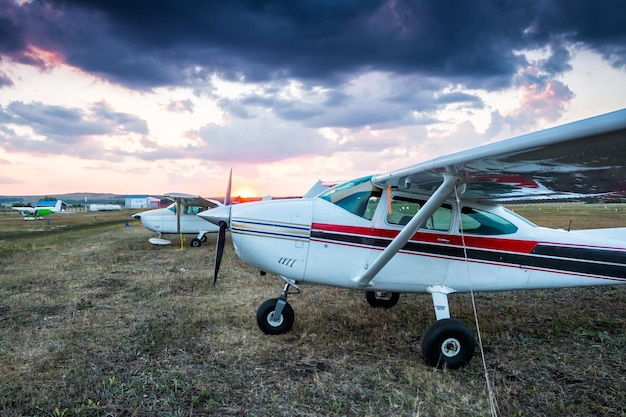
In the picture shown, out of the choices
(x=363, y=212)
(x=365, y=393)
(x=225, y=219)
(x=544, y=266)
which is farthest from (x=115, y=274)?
(x=544, y=266)

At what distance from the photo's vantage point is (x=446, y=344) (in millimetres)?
4328

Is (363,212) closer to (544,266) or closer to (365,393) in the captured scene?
(365,393)

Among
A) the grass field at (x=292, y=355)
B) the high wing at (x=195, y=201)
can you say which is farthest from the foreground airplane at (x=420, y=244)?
the high wing at (x=195, y=201)

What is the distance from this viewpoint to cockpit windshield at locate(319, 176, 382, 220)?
501 cm

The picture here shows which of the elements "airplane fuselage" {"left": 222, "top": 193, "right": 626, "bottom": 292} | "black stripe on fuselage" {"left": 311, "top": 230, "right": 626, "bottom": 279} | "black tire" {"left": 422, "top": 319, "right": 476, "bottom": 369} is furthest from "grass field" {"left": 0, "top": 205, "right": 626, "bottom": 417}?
"black stripe on fuselage" {"left": 311, "top": 230, "right": 626, "bottom": 279}

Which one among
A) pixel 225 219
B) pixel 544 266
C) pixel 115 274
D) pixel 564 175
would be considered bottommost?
pixel 115 274

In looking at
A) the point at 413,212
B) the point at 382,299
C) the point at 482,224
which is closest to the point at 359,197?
the point at 413,212

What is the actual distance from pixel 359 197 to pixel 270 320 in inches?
84.5

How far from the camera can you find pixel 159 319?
5.91m

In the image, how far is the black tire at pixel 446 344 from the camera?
14.0ft

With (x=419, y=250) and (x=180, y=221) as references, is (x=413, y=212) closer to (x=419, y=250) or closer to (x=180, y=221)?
(x=419, y=250)

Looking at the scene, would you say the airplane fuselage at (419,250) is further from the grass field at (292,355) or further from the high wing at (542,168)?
the grass field at (292,355)

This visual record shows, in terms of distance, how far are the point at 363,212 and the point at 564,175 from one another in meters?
2.28

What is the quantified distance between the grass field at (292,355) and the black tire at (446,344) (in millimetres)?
122
